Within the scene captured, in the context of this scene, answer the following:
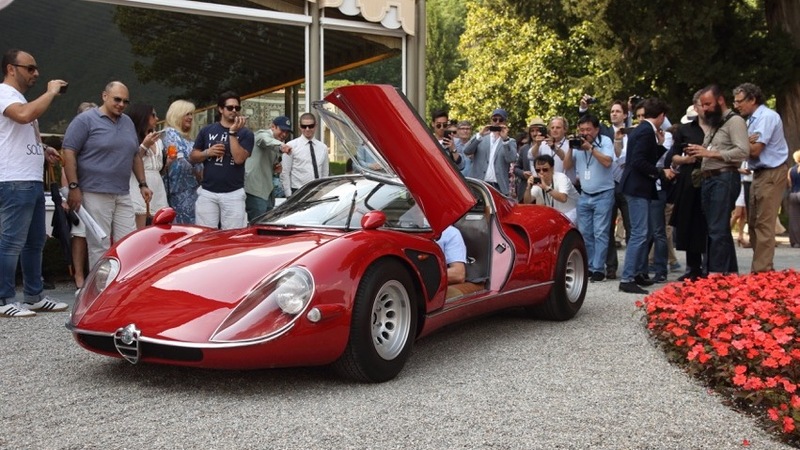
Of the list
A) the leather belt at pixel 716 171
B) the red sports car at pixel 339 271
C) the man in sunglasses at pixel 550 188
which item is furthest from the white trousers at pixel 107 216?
the leather belt at pixel 716 171

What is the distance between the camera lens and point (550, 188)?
8.93 meters

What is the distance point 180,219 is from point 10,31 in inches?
156

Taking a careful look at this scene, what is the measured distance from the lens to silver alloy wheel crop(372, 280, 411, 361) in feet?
15.0

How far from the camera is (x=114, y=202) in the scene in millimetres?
7176

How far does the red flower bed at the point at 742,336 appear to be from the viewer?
13.6 feet

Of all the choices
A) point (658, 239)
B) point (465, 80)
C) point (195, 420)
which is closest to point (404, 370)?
point (195, 420)

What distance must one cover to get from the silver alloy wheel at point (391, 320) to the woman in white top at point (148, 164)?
4181 mm

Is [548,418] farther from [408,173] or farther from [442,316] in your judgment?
[408,173]

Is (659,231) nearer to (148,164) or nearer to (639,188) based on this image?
(639,188)

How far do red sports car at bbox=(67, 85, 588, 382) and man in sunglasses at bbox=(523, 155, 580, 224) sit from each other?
2.68 metres

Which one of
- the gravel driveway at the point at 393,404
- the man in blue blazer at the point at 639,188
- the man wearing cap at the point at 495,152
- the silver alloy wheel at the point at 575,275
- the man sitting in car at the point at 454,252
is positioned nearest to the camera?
the gravel driveway at the point at 393,404

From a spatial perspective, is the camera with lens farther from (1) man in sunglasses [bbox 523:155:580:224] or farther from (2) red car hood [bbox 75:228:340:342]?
(2) red car hood [bbox 75:228:340:342]

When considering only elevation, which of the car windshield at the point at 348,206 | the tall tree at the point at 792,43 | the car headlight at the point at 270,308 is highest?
the tall tree at the point at 792,43

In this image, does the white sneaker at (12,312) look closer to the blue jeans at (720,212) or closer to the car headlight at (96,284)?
the car headlight at (96,284)
